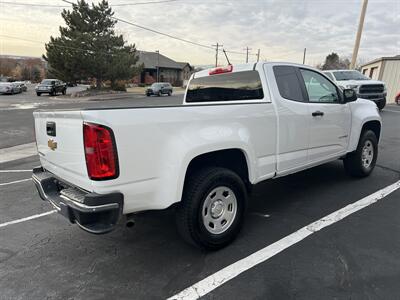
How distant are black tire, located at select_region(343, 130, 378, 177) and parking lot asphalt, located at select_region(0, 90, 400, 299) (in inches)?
31.7

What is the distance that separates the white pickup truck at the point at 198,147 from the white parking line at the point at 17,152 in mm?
5399

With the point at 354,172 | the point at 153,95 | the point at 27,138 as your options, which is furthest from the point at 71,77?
the point at 354,172

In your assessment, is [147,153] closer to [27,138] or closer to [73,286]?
[73,286]

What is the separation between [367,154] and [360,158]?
0.35 meters

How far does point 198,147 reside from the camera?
2.96 m

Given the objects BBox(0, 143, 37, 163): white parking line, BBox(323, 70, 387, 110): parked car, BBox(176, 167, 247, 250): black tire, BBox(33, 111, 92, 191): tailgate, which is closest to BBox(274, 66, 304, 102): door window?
BBox(176, 167, 247, 250): black tire

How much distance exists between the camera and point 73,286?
2.80 metres

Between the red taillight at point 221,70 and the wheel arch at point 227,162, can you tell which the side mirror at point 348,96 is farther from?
the wheel arch at point 227,162

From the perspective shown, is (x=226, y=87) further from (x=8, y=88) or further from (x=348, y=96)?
(x=8, y=88)

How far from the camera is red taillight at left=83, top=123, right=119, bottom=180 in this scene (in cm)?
247

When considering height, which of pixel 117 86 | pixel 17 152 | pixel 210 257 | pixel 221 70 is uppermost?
pixel 221 70

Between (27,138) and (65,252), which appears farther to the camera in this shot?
(27,138)

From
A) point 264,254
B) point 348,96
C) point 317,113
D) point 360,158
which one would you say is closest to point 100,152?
point 264,254

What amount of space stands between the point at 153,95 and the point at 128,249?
36.5 meters
